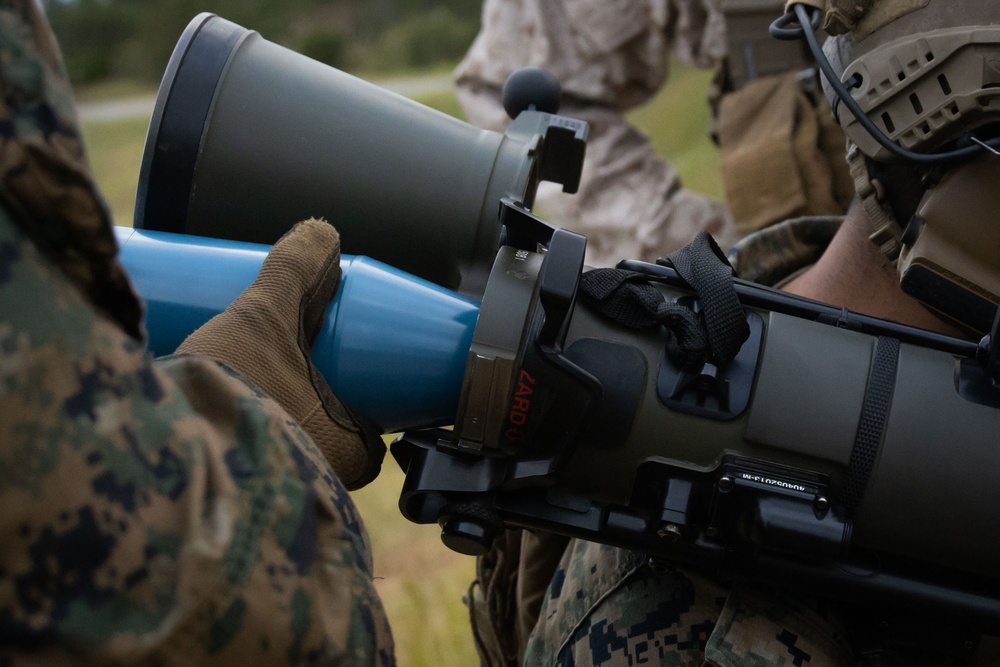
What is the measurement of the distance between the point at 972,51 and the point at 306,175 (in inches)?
30.5

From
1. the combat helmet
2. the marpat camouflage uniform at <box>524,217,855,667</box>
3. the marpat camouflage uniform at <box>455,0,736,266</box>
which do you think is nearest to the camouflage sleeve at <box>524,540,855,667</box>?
the marpat camouflage uniform at <box>524,217,855,667</box>

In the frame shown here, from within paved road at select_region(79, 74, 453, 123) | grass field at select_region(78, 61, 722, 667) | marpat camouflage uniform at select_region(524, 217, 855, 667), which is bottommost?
grass field at select_region(78, 61, 722, 667)

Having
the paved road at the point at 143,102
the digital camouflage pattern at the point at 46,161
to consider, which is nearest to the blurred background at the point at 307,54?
the paved road at the point at 143,102

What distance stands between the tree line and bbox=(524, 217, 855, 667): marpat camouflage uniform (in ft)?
23.9

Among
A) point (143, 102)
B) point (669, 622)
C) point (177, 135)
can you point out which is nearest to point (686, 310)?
point (669, 622)

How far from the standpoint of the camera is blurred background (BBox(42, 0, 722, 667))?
623 centimetres

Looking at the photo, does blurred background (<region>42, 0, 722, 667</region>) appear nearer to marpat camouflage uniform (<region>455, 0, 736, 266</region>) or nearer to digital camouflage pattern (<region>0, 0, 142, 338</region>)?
marpat camouflage uniform (<region>455, 0, 736, 266</region>)

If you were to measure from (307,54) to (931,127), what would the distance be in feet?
24.4

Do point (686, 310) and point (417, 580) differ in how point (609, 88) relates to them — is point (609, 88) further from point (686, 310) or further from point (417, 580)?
point (686, 310)

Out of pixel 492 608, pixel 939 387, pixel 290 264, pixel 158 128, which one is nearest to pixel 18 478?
pixel 290 264

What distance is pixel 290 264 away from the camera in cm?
94

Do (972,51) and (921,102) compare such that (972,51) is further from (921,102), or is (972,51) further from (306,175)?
(306,175)

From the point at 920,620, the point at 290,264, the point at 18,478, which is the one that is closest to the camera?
the point at 18,478

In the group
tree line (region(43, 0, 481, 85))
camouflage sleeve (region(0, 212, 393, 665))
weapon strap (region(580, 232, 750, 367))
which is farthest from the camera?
tree line (region(43, 0, 481, 85))
